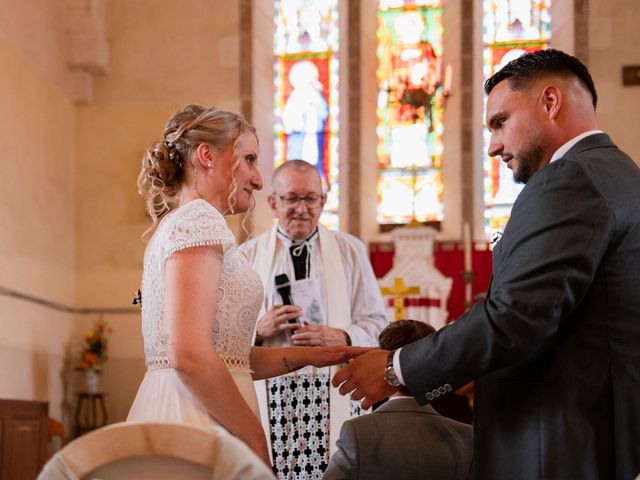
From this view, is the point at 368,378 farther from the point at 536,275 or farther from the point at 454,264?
the point at 454,264

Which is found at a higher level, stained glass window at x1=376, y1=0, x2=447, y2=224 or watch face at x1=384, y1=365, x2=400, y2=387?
stained glass window at x1=376, y1=0, x2=447, y2=224

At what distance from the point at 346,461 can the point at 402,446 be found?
0.56 feet

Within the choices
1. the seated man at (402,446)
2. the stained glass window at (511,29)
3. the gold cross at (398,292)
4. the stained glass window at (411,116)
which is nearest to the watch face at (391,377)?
the seated man at (402,446)

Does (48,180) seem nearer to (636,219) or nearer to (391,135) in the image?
(391,135)

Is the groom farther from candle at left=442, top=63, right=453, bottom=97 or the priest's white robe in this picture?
candle at left=442, top=63, right=453, bottom=97

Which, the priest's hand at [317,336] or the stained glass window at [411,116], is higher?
the stained glass window at [411,116]

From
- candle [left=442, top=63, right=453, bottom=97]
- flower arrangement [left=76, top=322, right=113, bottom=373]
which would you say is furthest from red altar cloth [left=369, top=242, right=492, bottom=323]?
flower arrangement [left=76, top=322, right=113, bottom=373]

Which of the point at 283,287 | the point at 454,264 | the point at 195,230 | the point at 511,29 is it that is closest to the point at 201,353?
the point at 195,230

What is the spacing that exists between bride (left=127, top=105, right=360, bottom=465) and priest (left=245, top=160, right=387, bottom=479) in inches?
67.8

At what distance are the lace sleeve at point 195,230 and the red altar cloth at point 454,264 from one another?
7.01 m

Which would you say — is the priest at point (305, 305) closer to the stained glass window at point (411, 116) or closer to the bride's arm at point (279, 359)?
the bride's arm at point (279, 359)

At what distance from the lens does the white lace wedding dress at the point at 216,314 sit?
110 inches

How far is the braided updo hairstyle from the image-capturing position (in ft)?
10.0

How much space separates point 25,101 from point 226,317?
7406mm
